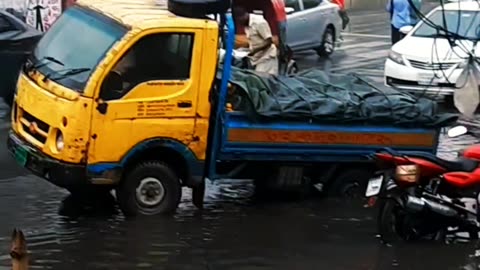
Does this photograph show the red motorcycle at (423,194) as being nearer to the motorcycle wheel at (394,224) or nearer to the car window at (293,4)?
the motorcycle wheel at (394,224)

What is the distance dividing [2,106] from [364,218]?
734cm

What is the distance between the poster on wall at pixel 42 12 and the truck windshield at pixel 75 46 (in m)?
11.4

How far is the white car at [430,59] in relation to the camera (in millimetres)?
17078

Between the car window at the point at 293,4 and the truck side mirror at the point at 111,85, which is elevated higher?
the truck side mirror at the point at 111,85

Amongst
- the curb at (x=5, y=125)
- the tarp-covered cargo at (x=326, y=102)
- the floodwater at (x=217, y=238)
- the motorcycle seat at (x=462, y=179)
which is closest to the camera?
the floodwater at (x=217, y=238)

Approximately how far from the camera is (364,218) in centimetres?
1010

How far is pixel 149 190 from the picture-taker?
9609mm

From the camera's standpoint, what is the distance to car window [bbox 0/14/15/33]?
15167 millimetres

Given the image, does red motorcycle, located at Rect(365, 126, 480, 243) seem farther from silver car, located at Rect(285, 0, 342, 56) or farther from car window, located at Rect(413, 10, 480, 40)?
silver car, located at Rect(285, 0, 342, 56)

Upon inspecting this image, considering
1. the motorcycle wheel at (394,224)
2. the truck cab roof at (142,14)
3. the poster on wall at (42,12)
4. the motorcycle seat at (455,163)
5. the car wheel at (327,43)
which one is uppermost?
the truck cab roof at (142,14)

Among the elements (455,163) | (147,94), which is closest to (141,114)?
(147,94)

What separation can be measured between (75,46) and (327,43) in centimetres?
1452

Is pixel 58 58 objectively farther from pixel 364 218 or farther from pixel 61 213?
pixel 364 218

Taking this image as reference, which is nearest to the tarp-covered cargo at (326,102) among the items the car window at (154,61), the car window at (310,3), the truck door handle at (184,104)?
the truck door handle at (184,104)
